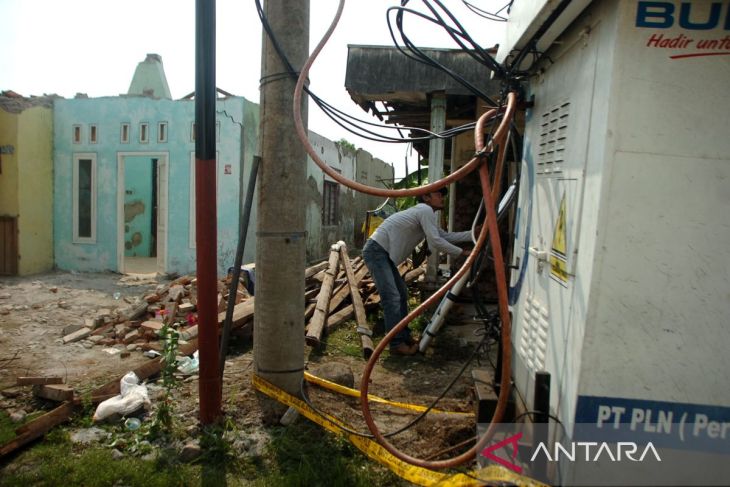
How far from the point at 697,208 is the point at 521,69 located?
1.69 metres

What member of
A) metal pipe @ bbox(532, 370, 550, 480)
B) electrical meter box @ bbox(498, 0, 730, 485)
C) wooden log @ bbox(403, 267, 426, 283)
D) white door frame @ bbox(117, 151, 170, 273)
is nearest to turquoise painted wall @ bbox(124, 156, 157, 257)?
white door frame @ bbox(117, 151, 170, 273)

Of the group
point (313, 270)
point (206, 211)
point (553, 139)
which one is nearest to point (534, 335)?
point (553, 139)

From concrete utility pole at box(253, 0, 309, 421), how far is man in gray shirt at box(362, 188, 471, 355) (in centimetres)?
205

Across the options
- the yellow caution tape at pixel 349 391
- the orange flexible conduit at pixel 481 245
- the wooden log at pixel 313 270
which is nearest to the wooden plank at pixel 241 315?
the yellow caution tape at pixel 349 391

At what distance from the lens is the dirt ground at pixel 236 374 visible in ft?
12.0

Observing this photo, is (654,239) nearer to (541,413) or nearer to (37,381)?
(541,413)

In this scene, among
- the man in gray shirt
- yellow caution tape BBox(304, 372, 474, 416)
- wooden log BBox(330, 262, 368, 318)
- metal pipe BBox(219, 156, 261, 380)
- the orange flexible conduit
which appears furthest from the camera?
wooden log BBox(330, 262, 368, 318)

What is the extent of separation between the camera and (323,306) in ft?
21.6

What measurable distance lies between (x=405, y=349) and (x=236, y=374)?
1.95m

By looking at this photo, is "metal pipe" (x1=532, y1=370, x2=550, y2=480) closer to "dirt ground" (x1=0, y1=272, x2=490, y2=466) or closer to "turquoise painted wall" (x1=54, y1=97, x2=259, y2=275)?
"dirt ground" (x1=0, y1=272, x2=490, y2=466)

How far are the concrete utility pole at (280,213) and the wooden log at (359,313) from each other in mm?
1787

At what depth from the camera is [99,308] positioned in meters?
8.24

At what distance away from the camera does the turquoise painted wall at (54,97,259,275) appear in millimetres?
10570

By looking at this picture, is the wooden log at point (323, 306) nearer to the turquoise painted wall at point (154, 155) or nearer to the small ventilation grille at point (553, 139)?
the turquoise painted wall at point (154, 155)
